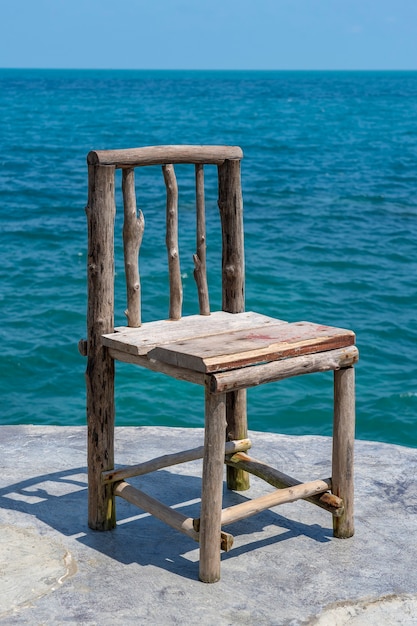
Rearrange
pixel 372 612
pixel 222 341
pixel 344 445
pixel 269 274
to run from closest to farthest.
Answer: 1. pixel 372 612
2. pixel 222 341
3. pixel 344 445
4. pixel 269 274

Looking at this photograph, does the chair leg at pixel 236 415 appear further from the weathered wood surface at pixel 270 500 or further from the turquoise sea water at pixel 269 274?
the turquoise sea water at pixel 269 274

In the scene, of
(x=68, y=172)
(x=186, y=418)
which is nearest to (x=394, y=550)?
(x=186, y=418)

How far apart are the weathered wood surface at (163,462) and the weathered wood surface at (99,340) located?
0.06 metres

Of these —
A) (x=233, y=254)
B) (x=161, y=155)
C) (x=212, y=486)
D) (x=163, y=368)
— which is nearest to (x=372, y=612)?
(x=212, y=486)

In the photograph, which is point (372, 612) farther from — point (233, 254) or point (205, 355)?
point (233, 254)

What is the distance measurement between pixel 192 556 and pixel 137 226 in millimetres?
1404

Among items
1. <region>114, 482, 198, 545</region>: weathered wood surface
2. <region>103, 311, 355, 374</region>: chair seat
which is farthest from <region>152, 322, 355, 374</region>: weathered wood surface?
<region>114, 482, 198, 545</region>: weathered wood surface

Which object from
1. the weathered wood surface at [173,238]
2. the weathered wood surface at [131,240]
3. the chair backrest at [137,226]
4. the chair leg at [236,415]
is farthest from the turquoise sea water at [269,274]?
the weathered wood surface at [131,240]

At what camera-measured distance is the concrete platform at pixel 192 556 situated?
3.63 metres

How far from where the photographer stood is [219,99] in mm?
67750

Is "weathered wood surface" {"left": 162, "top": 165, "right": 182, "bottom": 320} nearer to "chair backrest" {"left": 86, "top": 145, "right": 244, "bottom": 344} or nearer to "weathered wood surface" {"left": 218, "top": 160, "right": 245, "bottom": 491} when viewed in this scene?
"chair backrest" {"left": 86, "top": 145, "right": 244, "bottom": 344}

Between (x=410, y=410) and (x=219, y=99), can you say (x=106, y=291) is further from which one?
(x=219, y=99)

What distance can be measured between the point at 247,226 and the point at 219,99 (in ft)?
175

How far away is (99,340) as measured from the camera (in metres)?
4.20
